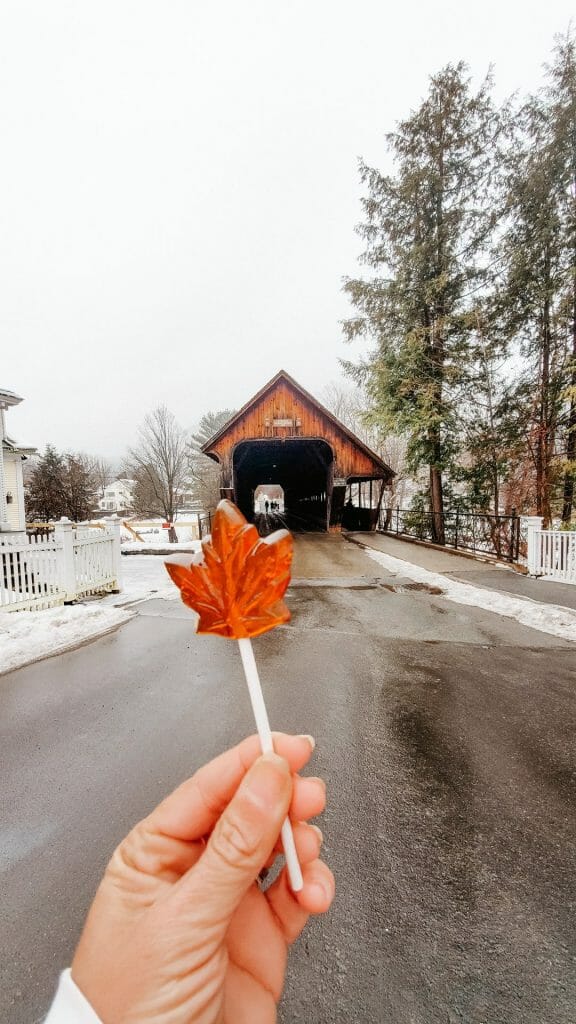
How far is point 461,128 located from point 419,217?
328cm

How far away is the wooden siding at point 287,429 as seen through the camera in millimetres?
18031

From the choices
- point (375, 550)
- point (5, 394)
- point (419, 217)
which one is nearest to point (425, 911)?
point (375, 550)

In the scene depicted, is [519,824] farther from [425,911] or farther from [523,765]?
[425,911]

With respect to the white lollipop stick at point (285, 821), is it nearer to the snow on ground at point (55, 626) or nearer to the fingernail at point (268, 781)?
the fingernail at point (268, 781)

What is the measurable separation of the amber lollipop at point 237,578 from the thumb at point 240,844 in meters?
0.08

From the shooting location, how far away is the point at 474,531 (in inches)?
601

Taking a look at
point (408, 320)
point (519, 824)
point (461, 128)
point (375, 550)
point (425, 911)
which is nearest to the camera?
point (425, 911)

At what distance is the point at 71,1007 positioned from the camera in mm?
802

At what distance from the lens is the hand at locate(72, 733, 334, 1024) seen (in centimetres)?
87

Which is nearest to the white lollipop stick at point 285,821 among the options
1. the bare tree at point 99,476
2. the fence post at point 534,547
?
the fence post at point 534,547

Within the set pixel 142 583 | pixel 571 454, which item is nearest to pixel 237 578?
pixel 142 583

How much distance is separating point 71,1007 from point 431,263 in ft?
63.9

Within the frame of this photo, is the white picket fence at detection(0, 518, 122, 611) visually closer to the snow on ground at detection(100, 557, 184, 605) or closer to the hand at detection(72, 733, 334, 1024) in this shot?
the snow on ground at detection(100, 557, 184, 605)

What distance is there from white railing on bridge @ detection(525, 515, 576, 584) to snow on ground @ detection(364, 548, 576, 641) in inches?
82.8
